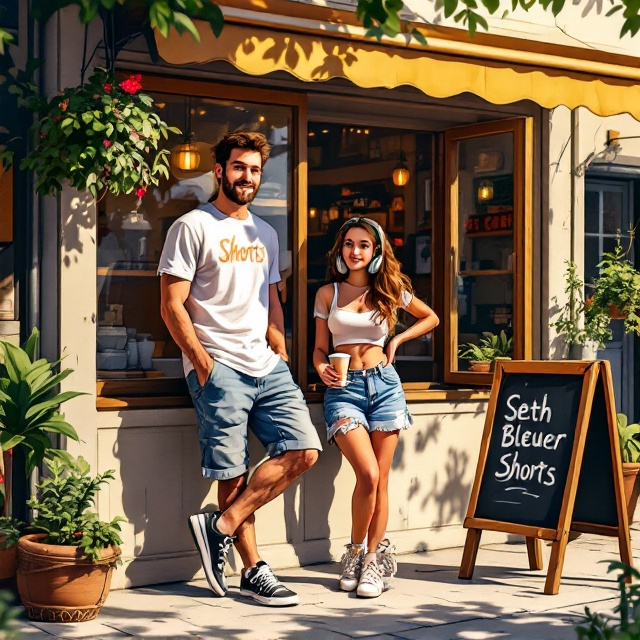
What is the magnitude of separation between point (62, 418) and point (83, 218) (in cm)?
110

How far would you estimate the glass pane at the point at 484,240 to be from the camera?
829 cm

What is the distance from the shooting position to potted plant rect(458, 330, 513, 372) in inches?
328

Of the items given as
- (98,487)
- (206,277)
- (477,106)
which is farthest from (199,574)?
(477,106)

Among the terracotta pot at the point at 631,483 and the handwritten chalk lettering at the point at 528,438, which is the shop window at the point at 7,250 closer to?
the handwritten chalk lettering at the point at 528,438

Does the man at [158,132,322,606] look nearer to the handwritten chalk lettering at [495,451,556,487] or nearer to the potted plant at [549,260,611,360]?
the handwritten chalk lettering at [495,451,556,487]

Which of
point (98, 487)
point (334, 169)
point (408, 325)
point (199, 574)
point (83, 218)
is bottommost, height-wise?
point (199, 574)

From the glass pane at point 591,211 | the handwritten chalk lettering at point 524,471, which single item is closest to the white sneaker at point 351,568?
the handwritten chalk lettering at point 524,471

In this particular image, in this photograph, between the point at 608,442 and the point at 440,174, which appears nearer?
the point at 608,442

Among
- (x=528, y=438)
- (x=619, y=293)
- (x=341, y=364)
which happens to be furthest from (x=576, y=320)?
(x=341, y=364)

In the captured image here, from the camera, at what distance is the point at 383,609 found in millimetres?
6188

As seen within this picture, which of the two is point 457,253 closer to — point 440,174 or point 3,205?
point 440,174

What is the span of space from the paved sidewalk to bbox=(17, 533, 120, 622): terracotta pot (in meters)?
0.07

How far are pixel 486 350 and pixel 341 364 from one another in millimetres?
1847

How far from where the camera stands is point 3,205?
653 centimetres
